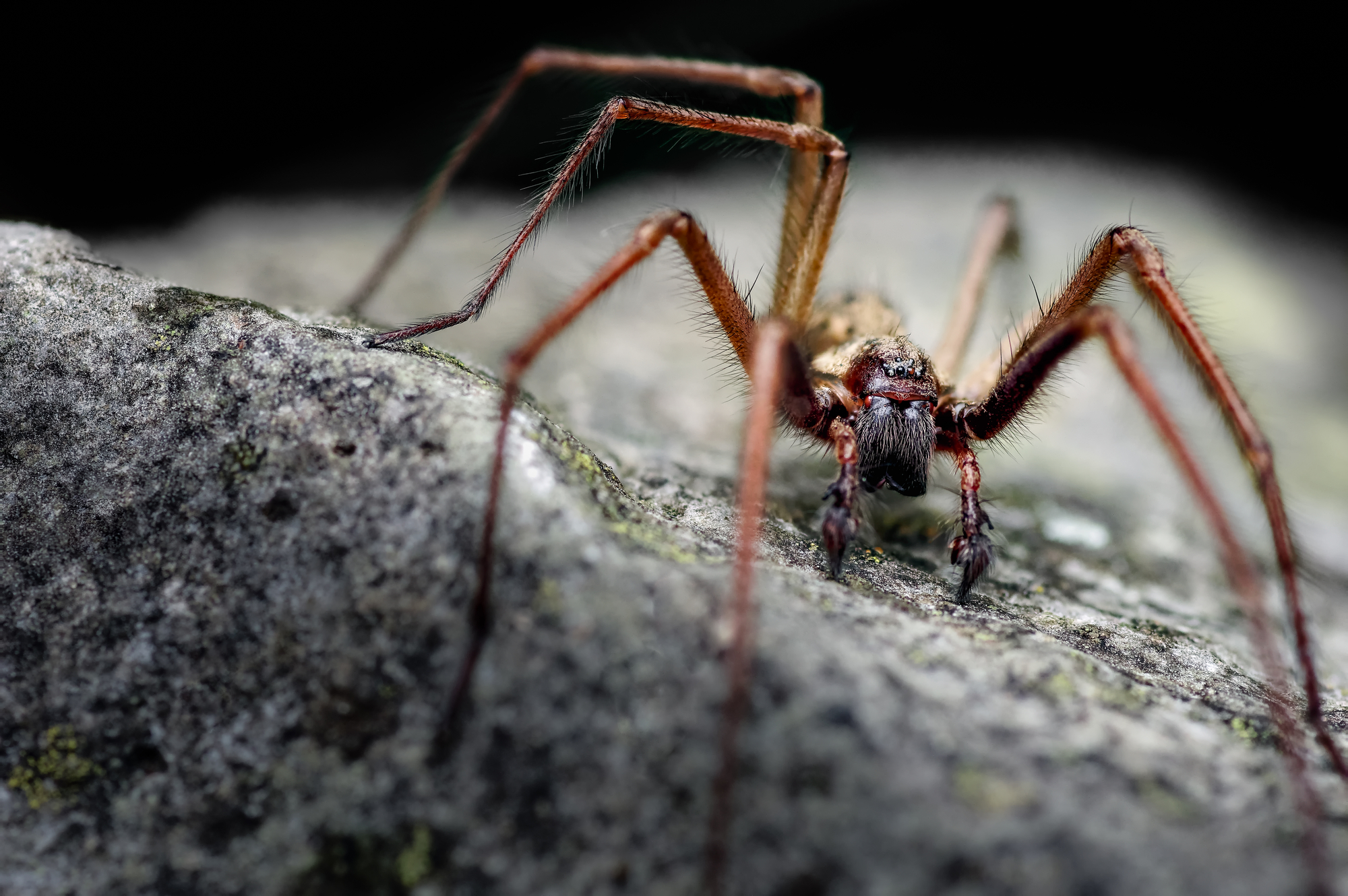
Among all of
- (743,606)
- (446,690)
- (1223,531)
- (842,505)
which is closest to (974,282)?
(842,505)

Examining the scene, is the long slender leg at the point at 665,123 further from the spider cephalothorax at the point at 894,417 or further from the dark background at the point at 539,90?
the dark background at the point at 539,90

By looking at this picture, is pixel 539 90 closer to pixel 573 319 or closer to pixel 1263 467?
pixel 573 319

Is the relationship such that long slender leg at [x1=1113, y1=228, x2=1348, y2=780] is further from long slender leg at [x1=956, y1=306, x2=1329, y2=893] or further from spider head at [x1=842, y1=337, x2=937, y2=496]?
spider head at [x1=842, y1=337, x2=937, y2=496]

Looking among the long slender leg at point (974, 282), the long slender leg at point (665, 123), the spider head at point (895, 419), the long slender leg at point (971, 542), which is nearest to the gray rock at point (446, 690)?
the long slender leg at point (971, 542)

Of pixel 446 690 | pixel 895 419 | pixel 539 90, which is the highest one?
pixel 539 90

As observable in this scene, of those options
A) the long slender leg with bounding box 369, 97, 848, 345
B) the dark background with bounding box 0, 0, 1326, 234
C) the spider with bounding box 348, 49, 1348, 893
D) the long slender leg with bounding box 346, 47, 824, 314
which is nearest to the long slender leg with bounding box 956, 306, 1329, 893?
the spider with bounding box 348, 49, 1348, 893

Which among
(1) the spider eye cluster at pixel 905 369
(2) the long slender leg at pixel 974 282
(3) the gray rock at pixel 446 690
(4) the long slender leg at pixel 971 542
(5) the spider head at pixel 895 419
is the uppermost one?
(2) the long slender leg at pixel 974 282

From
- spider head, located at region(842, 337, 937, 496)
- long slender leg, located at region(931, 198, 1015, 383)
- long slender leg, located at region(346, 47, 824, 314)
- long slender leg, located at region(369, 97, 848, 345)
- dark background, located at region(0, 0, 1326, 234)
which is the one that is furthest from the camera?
dark background, located at region(0, 0, 1326, 234)
